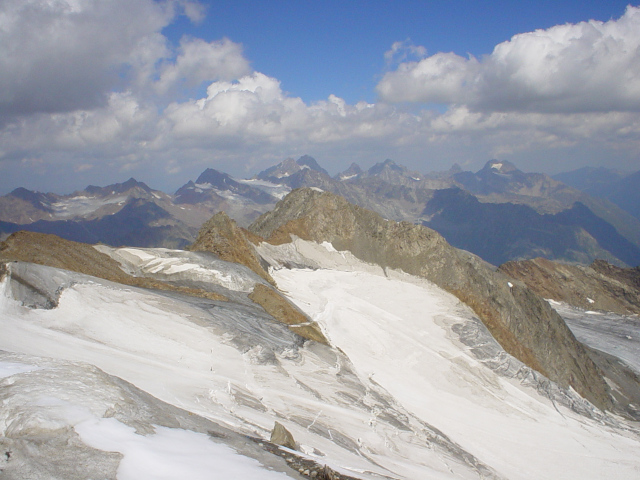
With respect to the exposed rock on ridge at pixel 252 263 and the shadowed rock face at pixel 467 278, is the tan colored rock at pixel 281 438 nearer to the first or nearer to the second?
the exposed rock on ridge at pixel 252 263

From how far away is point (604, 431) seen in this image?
36688 millimetres

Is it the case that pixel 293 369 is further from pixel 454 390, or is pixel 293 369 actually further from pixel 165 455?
pixel 454 390

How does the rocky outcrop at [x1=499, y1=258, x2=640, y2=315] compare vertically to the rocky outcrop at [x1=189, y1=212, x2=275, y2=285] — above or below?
above

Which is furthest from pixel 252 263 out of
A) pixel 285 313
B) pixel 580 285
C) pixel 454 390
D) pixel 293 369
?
pixel 580 285

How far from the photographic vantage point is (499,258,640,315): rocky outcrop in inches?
3893

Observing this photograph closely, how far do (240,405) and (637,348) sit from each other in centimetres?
7652

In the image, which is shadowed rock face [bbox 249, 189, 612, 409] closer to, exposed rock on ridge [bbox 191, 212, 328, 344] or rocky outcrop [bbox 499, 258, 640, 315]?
exposed rock on ridge [bbox 191, 212, 328, 344]

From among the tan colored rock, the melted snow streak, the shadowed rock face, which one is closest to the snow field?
the melted snow streak

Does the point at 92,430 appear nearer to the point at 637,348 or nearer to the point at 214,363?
the point at 214,363

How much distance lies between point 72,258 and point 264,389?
20.0m

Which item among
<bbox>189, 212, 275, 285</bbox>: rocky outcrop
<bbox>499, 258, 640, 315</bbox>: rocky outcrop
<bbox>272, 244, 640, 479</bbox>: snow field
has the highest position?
<bbox>499, 258, 640, 315</bbox>: rocky outcrop

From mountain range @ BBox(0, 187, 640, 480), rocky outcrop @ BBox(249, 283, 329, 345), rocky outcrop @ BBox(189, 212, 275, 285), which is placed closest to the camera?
mountain range @ BBox(0, 187, 640, 480)

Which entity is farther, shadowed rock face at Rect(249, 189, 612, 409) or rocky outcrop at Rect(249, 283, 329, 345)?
shadowed rock face at Rect(249, 189, 612, 409)

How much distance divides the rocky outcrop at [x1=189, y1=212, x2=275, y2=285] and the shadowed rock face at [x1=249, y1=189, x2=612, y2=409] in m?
13.6
